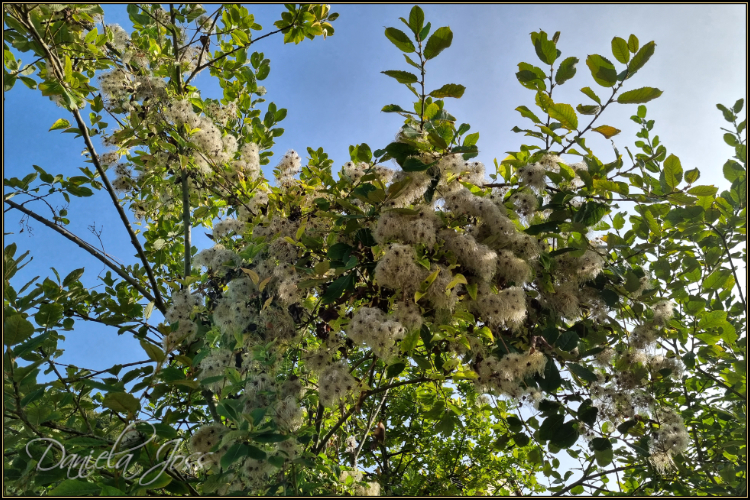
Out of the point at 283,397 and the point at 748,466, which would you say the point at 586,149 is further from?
the point at 283,397

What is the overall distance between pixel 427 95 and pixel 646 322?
141 cm

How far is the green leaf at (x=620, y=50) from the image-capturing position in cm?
175

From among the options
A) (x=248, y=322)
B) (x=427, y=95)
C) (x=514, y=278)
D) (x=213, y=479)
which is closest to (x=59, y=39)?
(x=248, y=322)

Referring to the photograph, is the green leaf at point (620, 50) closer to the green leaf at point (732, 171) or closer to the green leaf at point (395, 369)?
the green leaf at point (732, 171)

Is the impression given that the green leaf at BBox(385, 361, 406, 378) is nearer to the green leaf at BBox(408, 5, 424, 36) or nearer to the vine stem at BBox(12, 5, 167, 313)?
the green leaf at BBox(408, 5, 424, 36)

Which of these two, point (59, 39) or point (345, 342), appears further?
point (59, 39)

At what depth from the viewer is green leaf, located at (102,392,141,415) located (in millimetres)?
1396

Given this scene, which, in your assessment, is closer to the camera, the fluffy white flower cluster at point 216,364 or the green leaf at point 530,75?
the green leaf at point 530,75

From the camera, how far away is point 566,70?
6.28ft

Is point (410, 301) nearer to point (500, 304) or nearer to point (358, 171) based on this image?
point (500, 304)

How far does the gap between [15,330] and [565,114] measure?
2.06 m

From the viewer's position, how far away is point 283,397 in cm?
217

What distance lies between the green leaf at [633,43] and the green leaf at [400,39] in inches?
30.9

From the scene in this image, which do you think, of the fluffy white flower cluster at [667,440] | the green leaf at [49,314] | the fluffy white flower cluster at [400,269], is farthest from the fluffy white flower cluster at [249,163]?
the fluffy white flower cluster at [667,440]
